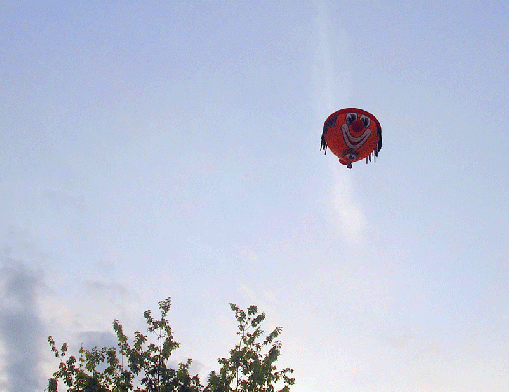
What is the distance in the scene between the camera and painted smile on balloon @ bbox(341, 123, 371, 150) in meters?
15.7

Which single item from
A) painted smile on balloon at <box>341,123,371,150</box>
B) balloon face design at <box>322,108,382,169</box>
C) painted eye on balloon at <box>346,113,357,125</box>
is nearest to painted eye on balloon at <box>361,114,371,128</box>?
balloon face design at <box>322,108,382,169</box>

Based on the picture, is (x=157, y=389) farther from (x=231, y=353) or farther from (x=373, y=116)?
(x=373, y=116)

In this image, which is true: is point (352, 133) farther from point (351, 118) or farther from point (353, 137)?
point (351, 118)

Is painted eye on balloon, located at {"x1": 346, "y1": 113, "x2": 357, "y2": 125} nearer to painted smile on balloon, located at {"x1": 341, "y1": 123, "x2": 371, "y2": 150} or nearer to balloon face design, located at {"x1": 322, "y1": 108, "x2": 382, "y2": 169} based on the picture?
balloon face design, located at {"x1": 322, "y1": 108, "x2": 382, "y2": 169}

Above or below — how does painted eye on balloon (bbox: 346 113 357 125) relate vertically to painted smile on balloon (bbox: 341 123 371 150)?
above

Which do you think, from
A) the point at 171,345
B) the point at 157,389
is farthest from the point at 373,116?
the point at 157,389

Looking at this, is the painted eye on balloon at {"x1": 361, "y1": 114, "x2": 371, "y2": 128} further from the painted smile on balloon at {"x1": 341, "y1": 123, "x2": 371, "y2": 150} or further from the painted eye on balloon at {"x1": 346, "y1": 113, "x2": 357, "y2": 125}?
Result: the painted eye on balloon at {"x1": 346, "y1": 113, "x2": 357, "y2": 125}

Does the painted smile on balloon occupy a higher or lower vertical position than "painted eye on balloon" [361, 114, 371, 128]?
lower

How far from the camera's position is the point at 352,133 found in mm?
15711

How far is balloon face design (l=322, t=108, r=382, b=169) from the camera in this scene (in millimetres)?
15666

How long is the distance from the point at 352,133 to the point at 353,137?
170mm

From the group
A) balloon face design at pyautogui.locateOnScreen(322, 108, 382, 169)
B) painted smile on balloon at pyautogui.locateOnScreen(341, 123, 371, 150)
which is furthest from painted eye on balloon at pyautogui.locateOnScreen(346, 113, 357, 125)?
painted smile on balloon at pyautogui.locateOnScreen(341, 123, 371, 150)

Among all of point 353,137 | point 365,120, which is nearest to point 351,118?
point 365,120

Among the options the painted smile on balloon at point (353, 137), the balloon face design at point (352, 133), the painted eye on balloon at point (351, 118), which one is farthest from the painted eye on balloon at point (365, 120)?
the painted eye on balloon at point (351, 118)
